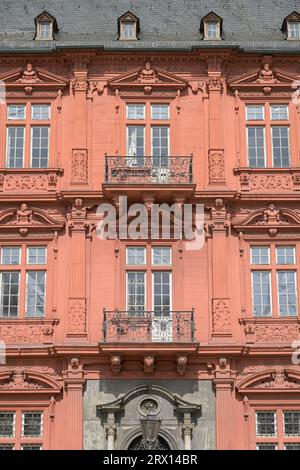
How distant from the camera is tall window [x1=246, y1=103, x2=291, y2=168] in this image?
31.2m

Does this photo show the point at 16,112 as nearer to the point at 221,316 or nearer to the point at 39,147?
the point at 39,147

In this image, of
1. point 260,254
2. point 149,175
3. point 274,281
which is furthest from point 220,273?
point 149,175

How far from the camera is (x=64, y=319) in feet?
96.4

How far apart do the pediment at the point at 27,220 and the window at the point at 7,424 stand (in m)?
5.66

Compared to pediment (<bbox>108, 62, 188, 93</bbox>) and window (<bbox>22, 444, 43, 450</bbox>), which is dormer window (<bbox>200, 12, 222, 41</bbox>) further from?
window (<bbox>22, 444, 43, 450</bbox>)

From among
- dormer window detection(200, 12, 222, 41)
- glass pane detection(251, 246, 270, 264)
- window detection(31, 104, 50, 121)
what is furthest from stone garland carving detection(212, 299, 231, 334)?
dormer window detection(200, 12, 222, 41)

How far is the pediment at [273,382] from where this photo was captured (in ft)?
94.2

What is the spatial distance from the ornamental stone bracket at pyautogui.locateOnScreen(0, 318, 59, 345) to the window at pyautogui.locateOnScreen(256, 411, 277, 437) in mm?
6561

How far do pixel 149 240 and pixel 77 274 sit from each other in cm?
246

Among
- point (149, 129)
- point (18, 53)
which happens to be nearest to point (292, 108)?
point (149, 129)

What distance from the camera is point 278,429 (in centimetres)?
2850

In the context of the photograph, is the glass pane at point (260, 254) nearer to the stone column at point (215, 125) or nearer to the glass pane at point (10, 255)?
the stone column at point (215, 125)

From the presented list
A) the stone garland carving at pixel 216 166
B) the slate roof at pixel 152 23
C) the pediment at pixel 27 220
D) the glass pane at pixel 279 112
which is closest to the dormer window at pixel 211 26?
the slate roof at pixel 152 23
